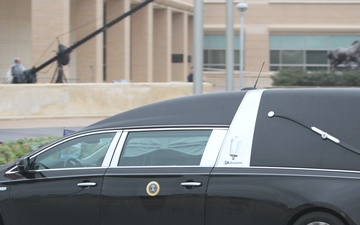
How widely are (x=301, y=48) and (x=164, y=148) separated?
42.0 metres

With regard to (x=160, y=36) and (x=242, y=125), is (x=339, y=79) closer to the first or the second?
(x=160, y=36)

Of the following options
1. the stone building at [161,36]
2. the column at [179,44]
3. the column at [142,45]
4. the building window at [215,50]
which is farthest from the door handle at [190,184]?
the building window at [215,50]

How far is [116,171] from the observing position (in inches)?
242

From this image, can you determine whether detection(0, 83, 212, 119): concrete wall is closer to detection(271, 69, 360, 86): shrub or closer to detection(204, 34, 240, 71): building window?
detection(271, 69, 360, 86): shrub

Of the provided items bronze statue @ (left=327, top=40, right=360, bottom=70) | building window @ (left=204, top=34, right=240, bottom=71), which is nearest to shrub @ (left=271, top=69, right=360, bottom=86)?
bronze statue @ (left=327, top=40, right=360, bottom=70)

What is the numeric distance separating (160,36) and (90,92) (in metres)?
22.6

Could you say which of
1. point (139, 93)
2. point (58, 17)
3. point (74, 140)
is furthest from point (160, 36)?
point (74, 140)

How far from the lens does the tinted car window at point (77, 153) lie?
20.9 feet

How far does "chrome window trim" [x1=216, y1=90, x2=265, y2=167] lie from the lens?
19.1ft

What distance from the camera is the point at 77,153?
6477 mm

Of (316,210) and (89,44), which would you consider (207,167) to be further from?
(89,44)

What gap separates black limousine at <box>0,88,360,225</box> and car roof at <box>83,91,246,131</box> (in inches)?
0.4

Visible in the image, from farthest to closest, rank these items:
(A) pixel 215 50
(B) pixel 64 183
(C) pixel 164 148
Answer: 1. (A) pixel 215 50
2. (B) pixel 64 183
3. (C) pixel 164 148

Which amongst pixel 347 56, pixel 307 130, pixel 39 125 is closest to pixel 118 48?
pixel 347 56
